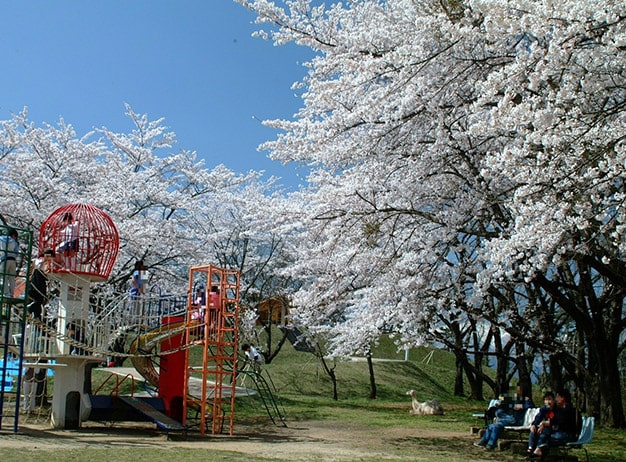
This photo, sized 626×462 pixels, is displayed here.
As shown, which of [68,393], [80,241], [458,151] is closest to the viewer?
[458,151]

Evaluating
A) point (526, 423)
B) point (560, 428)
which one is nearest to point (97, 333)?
point (526, 423)

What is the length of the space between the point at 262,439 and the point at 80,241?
476 centimetres

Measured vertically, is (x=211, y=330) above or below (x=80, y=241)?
below

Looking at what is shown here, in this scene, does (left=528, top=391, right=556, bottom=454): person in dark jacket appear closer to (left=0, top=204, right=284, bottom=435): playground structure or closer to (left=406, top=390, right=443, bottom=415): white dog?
(left=0, top=204, right=284, bottom=435): playground structure

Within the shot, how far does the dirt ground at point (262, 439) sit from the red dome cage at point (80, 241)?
2783 mm

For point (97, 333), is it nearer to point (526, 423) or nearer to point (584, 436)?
point (526, 423)

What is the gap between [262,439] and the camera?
1227 centimetres

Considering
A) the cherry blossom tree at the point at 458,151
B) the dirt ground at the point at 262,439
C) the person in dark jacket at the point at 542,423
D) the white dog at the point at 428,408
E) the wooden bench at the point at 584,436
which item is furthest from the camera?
the white dog at the point at 428,408

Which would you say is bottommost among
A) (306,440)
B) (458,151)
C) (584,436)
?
(306,440)

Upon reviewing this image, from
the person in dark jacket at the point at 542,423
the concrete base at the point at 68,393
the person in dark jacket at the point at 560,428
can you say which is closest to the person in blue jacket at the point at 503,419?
the person in dark jacket at the point at 542,423

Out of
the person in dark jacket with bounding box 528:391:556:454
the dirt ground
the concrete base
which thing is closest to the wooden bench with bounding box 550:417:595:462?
the person in dark jacket with bounding box 528:391:556:454

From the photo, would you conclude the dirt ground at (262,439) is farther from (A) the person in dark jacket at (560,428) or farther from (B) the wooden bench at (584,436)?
(B) the wooden bench at (584,436)

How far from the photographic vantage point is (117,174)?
72.5ft

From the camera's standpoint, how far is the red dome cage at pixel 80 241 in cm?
1217
